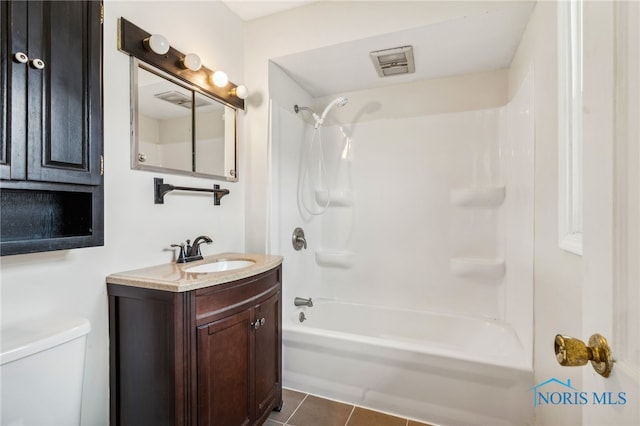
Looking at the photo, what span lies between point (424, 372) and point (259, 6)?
249 cm

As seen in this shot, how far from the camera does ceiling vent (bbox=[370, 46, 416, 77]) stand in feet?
6.43

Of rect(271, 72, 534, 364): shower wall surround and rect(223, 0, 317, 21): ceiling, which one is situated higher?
rect(223, 0, 317, 21): ceiling

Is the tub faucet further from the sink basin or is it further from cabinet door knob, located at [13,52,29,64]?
cabinet door knob, located at [13,52,29,64]

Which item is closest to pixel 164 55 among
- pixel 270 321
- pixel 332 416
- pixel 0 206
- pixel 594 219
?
pixel 0 206

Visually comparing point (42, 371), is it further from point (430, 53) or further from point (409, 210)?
point (430, 53)

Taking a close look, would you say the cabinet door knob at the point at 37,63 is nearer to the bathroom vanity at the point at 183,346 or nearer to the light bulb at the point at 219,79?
the bathroom vanity at the point at 183,346

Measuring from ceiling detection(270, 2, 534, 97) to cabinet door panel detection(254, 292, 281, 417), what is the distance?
161 centimetres

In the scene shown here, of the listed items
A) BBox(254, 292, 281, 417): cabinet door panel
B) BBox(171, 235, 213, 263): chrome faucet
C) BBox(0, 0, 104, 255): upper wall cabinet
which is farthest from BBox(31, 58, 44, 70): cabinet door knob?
BBox(254, 292, 281, 417): cabinet door panel

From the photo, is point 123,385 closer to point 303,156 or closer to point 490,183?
point 303,156

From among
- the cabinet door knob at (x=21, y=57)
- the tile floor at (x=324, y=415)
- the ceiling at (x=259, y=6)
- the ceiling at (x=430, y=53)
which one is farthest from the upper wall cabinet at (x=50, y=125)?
the tile floor at (x=324, y=415)

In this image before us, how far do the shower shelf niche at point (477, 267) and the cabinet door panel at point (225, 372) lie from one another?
1679mm

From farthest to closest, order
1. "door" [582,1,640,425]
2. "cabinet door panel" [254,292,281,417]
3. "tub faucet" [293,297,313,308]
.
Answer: "tub faucet" [293,297,313,308]
"cabinet door panel" [254,292,281,417]
"door" [582,1,640,425]

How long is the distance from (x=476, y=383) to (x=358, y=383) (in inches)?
25.7

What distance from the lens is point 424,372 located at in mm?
1660
